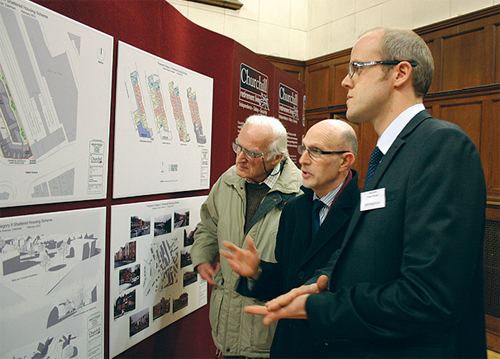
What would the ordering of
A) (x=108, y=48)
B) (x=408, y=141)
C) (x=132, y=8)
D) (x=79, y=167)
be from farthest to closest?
(x=132, y=8) → (x=108, y=48) → (x=79, y=167) → (x=408, y=141)

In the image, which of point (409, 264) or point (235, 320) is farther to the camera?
point (235, 320)

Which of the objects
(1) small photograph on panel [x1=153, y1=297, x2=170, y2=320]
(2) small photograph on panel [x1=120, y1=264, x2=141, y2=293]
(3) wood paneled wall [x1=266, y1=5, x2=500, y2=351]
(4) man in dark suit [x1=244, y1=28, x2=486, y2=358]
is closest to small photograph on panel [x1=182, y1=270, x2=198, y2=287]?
(1) small photograph on panel [x1=153, y1=297, x2=170, y2=320]

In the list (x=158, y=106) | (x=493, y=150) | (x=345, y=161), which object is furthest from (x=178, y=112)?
(x=493, y=150)

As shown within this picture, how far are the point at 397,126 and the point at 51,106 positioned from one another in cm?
136

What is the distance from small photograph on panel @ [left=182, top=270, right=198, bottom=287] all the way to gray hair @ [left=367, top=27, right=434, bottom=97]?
1891 mm

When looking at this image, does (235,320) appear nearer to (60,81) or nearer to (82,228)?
(82,228)

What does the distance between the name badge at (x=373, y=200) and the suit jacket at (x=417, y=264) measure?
1cm

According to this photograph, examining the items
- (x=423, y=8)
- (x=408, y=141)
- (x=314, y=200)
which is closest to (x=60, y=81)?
(x=314, y=200)

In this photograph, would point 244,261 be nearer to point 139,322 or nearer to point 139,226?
point 139,226

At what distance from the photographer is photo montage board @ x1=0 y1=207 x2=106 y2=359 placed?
1316mm

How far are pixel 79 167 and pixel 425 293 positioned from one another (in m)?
1.46

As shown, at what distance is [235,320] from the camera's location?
192cm

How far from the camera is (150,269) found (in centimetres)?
205

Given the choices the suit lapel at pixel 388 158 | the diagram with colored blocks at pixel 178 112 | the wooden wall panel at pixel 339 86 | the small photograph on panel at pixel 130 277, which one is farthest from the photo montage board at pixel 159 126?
the wooden wall panel at pixel 339 86
